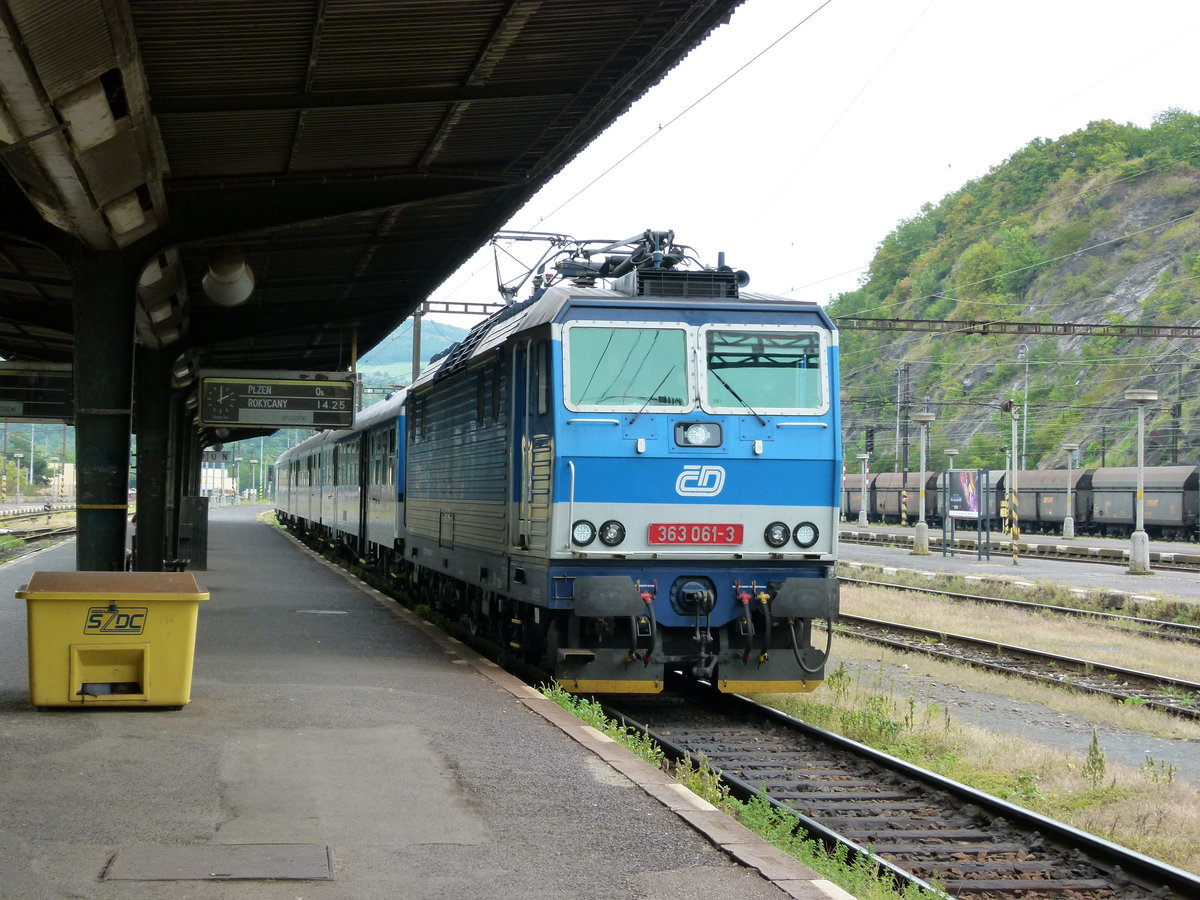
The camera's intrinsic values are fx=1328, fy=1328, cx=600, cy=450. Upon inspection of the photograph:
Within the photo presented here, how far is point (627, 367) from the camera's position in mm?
10125

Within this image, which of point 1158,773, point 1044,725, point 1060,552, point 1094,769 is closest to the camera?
point 1094,769

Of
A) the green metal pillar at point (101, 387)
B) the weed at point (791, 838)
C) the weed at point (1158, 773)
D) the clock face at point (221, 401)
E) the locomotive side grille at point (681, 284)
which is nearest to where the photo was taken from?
the weed at point (791, 838)

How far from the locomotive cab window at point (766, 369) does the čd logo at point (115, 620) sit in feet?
14.7

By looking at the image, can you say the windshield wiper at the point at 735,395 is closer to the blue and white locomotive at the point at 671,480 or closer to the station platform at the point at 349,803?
the blue and white locomotive at the point at 671,480

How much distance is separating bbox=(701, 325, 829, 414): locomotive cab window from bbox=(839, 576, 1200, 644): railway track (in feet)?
31.7

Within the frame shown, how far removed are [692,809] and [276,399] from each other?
14285mm

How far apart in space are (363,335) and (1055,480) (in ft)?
113

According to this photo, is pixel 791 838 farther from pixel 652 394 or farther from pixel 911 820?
pixel 652 394

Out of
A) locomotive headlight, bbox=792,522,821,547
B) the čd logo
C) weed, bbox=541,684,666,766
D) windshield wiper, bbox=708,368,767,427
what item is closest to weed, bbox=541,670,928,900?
weed, bbox=541,684,666,766

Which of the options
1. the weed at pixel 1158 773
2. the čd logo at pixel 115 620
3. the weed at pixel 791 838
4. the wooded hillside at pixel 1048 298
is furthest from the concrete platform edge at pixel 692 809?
the wooded hillside at pixel 1048 298

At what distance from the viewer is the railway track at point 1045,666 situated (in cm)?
1245

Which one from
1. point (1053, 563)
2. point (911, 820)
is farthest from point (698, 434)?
point (1053, 563)

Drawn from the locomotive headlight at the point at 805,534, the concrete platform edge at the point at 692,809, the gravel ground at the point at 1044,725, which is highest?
the locomotive headlight at the point at 805,534

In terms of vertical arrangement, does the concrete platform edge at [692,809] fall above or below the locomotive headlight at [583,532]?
below
